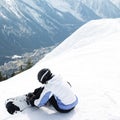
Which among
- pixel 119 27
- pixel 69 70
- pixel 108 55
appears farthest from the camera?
pixel 119 27

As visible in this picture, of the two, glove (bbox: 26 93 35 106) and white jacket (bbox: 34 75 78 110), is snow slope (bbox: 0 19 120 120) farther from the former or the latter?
white jacket (bbox: 34 75 78 110)

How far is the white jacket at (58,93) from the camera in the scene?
39.3 ft

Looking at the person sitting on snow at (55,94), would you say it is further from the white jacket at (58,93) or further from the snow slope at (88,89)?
the snow slope at (88,89)

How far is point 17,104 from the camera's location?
40.9ft

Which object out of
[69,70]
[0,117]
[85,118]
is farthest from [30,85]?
[85,118]

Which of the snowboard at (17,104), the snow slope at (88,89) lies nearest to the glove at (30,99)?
the snowboard at (17,104)

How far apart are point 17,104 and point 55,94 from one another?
141 centimetres

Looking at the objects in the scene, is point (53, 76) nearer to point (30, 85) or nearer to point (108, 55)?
point (30, 85)

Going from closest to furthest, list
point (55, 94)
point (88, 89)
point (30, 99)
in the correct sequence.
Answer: point (55, 94) → point (30, 99) → point (88, 89)

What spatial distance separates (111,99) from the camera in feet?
43.2

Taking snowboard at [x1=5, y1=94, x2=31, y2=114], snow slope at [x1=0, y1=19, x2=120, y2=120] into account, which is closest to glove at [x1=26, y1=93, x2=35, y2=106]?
snowboard at [x1=5, y1=94, x2=31, y2=114]

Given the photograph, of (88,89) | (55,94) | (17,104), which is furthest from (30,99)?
(88,89)

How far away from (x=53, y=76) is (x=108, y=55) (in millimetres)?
10313

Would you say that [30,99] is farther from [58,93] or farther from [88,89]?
[88,89]
